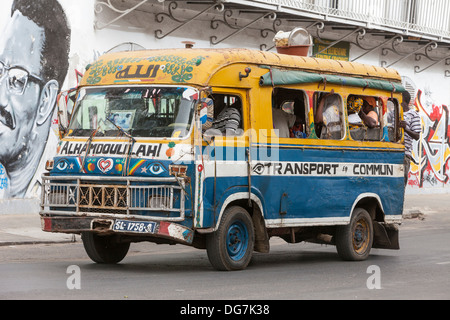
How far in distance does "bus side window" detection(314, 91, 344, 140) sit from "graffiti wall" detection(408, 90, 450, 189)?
47.6 ft

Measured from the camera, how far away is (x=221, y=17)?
67.3ft

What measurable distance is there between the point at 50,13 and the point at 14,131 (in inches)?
93.4

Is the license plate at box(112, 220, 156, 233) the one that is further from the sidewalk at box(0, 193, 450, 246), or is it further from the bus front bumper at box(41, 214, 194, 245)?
the sidewalk at box(0, 193, 450, 246)

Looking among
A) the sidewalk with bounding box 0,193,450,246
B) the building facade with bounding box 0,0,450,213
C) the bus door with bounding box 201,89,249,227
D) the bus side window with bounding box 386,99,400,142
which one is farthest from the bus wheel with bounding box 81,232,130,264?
the bus side window with bounding box 386,99,400,142

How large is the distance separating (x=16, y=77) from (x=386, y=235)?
7.54m

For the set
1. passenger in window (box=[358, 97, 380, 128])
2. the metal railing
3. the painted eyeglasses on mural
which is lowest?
the metal railing

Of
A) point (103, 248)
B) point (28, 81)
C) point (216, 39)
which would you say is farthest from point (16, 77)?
point (103, 248)

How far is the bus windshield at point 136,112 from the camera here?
10297 millimetres

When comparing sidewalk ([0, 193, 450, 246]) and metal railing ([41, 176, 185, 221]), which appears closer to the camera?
metal railing ([41, 176, 185, 221])

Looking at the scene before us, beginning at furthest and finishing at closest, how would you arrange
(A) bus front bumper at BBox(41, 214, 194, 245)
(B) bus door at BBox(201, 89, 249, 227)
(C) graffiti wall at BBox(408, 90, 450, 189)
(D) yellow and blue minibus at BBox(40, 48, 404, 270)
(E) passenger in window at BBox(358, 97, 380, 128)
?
(C) graffiti wall at BBox(408, 90, 450, 189)
(E) passenger in window at BBox(358, 97, 380, 128)
(B) bus door at BBox(201, 89, 249, 227)
(D) yellow and blue minibus at BBox(40, 48, 404, 270)
(A) bus front bumper at BBox(41, 214, 194, 245)

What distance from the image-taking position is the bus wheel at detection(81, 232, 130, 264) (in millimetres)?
11102

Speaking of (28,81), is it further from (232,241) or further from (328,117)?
(232,241)

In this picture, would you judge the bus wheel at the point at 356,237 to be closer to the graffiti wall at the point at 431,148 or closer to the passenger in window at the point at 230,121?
the passenger in window at the point at 230,121

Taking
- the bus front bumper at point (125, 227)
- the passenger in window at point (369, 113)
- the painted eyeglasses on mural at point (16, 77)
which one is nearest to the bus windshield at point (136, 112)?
the bus front bumper at point (125, 227)
